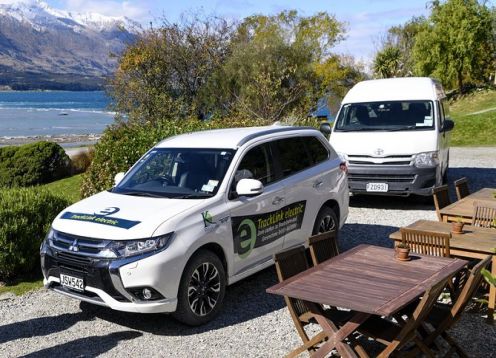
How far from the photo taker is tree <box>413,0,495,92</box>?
4194 cm

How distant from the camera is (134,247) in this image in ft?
16.7

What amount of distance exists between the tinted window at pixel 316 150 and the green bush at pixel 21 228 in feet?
11.9

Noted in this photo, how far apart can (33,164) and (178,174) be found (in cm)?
1510

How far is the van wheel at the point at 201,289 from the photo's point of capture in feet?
17.3

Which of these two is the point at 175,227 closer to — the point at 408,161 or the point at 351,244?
the point at 351,244

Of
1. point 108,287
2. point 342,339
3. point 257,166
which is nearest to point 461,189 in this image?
point 257,166

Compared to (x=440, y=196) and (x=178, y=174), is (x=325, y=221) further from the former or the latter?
(x=178, y=174)

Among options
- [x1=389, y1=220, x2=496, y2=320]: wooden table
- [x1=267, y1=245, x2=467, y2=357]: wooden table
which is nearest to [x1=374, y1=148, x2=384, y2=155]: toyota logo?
[x1=389, y1=220, x2=496, y2=320]: wooden table

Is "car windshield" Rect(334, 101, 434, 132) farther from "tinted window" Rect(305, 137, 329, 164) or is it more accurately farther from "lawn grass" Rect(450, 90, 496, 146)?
"lawn grass" Rect(450, 90, 496, 146)

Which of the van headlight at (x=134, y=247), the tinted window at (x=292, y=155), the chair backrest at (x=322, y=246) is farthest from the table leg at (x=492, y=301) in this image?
the van headlight at (x=134, y=247)

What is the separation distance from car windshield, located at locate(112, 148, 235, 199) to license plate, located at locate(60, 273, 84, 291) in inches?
46.6

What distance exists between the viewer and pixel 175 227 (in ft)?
17.1

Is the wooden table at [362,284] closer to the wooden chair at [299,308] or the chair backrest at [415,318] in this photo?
the chair backrest at [415,318]

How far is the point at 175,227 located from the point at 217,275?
2.38 ft
